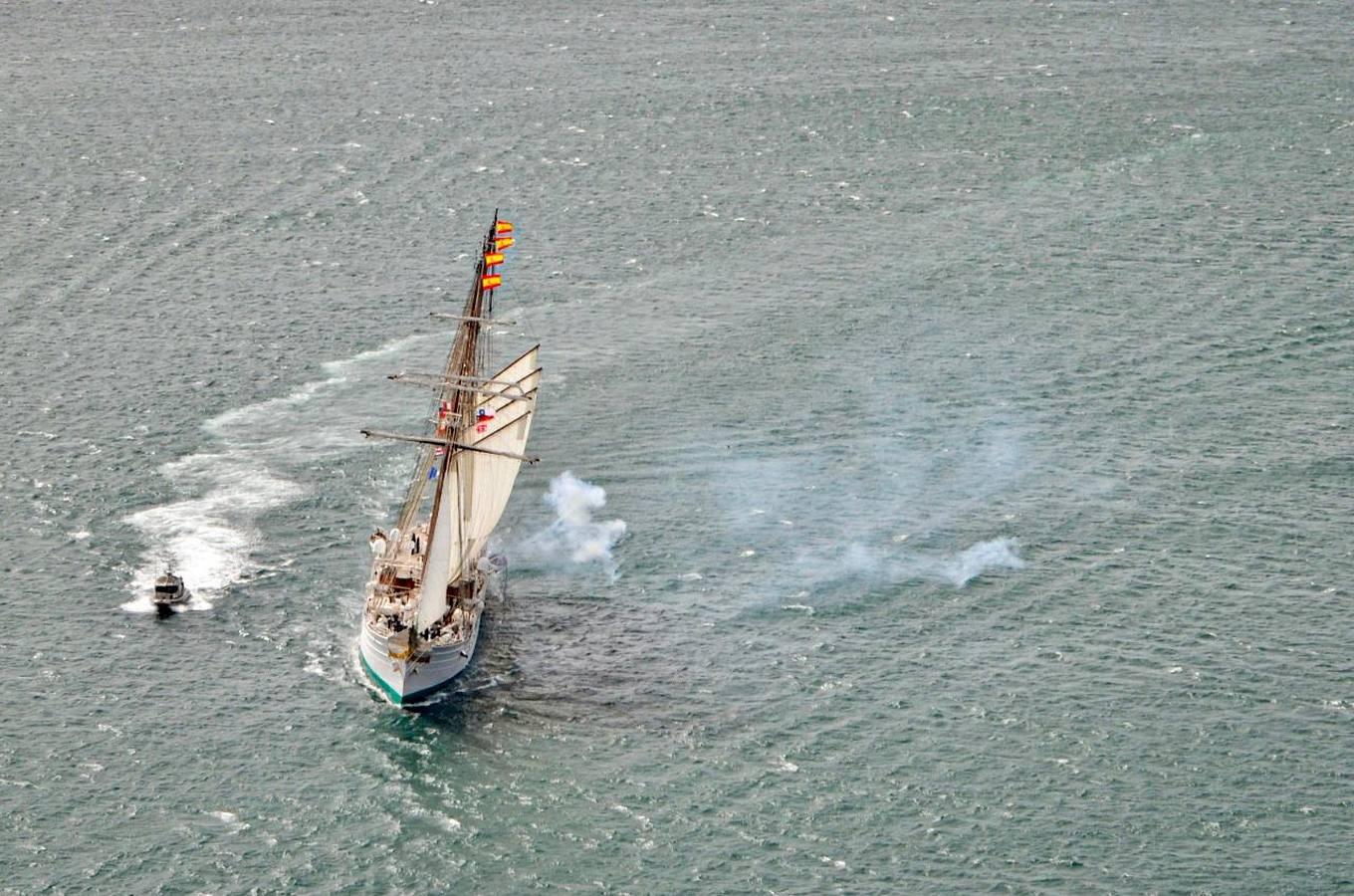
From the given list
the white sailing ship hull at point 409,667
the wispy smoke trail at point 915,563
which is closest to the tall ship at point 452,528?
the white sailing ship hull at point 409,667

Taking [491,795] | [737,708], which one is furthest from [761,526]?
[491,795]

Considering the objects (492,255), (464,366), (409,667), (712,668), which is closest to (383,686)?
(409,667)

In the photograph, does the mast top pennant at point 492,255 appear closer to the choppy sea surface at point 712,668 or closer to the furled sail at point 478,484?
the furled sail at point 478,484

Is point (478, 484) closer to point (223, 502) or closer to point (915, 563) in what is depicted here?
point (223, 502)

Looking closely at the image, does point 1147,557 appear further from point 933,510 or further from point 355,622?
point 355,622

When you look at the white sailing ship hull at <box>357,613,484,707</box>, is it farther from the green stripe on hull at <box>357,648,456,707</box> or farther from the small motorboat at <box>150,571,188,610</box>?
the small motorboat at <box>150,571,188,610</box>
